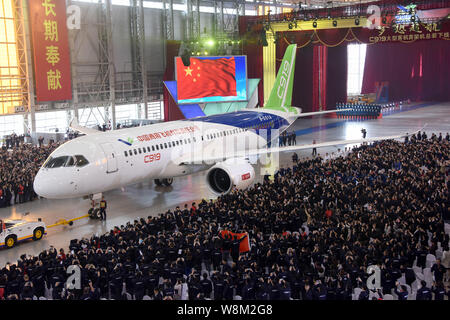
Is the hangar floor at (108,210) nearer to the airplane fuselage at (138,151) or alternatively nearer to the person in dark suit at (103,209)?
the person in dark suit at (103,209)

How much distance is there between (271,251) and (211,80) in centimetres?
3297

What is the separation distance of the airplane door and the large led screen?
24.0 meters

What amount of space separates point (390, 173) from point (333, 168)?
3.16 metres

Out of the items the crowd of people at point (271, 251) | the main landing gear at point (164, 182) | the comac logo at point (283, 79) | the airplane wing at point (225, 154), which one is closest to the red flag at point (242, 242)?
the crowd of people at point (271, 251)

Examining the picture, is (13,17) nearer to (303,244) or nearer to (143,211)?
(143,211)

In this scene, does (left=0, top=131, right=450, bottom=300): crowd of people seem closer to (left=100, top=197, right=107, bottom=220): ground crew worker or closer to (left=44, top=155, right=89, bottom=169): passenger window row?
(left=44, top=155, right=89, bottom=169): passenger window row

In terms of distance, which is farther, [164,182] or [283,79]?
[283,79]

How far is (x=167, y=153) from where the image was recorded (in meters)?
23.4

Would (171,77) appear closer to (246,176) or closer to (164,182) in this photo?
(164,182)

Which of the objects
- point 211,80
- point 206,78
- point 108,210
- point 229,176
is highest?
point 206,78

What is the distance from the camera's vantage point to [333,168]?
25438mm

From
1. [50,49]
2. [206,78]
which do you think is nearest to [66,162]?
[50,49]

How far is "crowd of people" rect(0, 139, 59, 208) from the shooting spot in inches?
963
